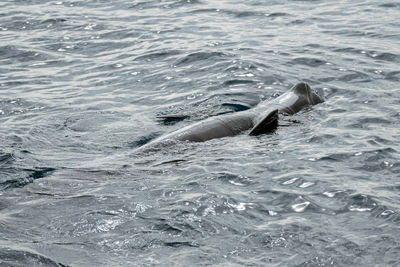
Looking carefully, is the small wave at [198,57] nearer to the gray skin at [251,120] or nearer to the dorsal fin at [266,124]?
the gray skin at [251,120]

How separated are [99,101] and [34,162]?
338cm

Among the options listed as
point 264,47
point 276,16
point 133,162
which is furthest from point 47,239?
point 276,16

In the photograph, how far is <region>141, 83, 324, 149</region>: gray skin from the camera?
1024 cm

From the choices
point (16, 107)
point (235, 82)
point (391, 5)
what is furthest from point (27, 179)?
point (391, 5)

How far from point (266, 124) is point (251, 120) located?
1.53 feet

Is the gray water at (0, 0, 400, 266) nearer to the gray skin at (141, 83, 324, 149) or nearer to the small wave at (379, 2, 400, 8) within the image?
the small wave at (379, 2, 400, 8)

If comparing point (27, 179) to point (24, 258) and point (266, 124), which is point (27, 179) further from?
point (266, 124)

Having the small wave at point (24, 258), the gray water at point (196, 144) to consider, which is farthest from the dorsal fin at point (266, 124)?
the small wave at point (24, 258)

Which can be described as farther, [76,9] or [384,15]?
[76,9]

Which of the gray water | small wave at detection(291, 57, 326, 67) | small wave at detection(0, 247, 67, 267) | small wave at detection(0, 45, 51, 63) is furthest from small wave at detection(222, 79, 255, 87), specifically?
small wave at detection(0, 247, 67, 267)

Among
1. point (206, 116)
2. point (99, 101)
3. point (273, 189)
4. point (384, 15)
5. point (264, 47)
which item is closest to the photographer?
point (273, 189)

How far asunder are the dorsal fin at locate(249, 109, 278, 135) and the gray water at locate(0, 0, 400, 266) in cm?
13

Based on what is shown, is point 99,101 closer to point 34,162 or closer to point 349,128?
point 34,162

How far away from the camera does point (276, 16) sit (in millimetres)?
18344
